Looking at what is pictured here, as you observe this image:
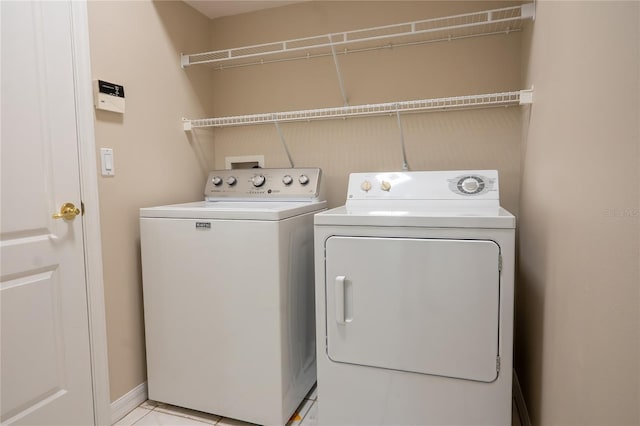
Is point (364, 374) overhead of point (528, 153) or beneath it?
beneath

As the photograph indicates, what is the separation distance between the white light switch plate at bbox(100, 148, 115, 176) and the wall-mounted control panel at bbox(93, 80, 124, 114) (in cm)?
19

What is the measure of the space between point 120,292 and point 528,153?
206 centimetres

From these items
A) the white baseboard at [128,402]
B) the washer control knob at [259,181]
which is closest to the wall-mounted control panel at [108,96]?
the washer control knob at [259,181]

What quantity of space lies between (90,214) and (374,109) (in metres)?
1.58

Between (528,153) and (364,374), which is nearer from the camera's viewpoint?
(364,374)

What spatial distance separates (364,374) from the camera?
59.1 inches

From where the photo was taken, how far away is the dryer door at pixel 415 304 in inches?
52.7

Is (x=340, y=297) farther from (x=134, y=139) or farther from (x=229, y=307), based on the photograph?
(x=134, y=139)

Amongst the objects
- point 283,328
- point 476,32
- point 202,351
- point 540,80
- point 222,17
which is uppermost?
point 222,17

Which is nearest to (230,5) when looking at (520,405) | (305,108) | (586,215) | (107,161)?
(305,108)

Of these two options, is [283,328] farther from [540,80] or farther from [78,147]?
[540,80]

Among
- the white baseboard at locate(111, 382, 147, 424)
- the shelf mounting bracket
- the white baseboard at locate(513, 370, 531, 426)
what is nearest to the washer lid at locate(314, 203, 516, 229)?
the shelf mounting bracket

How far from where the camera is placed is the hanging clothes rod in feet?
6.22

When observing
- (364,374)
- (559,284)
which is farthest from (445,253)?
(364,374)
